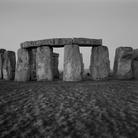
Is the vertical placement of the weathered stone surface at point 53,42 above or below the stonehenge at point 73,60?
above

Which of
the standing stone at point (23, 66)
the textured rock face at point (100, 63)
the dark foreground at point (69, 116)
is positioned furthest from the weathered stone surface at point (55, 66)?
the dark foreground at point (69, 116)

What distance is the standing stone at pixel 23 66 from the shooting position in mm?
6750

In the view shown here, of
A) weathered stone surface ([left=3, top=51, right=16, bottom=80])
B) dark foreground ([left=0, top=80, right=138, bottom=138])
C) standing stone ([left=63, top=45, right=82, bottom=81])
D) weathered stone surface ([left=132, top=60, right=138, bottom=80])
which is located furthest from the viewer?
weathered stone surface ([left=3, top=51, right=16, bottom=80])

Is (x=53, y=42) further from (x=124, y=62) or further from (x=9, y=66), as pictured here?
(x=124, y=62)

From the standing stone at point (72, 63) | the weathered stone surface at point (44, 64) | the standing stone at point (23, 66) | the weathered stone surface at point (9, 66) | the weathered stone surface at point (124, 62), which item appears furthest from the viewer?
the weathered stone surface at point (9, 66)

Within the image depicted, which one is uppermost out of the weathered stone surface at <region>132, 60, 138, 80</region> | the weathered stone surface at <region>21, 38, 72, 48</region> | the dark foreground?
the weathered stone surface at <region>21, 38, 72, 48</region>

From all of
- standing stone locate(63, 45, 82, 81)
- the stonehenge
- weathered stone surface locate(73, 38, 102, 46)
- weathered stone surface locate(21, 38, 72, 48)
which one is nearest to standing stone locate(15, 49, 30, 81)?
the stonehenge

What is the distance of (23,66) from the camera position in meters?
6.77

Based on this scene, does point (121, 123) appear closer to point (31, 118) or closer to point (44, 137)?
point (44, 137)

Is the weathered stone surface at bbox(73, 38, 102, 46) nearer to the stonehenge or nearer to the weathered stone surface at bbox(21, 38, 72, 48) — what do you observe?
the stonehenge

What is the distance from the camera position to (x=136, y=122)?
208 cm

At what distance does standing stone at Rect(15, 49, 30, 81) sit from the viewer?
22.1 feet

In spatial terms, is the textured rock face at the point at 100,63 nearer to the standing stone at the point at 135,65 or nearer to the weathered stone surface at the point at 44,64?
the standing stone at the point at 135,65

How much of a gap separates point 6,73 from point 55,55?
4396 millimetres
